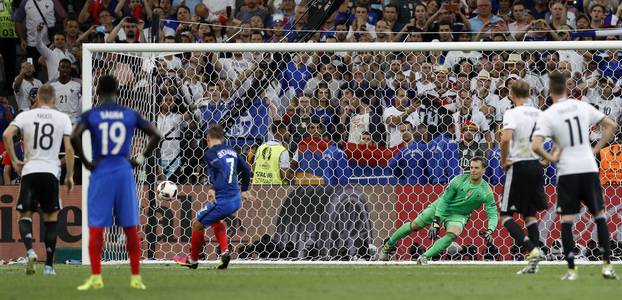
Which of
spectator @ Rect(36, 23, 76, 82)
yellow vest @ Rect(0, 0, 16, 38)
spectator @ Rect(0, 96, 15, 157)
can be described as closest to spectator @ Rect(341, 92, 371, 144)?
spectator @ Rect(36, 23, 76, 82)

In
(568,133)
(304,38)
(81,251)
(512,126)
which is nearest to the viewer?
(568,133)

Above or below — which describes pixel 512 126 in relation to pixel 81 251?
above

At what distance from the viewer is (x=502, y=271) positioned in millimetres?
15203

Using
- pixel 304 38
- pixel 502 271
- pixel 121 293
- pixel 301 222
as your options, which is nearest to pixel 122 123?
pixel 121 293

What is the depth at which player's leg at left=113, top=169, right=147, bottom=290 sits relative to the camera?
1162 centimetres

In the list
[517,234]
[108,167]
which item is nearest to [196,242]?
[517,234]

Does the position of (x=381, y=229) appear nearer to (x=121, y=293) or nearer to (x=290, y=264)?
(x=290, y=264)

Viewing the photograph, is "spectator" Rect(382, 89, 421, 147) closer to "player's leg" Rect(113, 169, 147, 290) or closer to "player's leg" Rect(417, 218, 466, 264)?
"player's leg" Rect(417, 218, 466, 264)

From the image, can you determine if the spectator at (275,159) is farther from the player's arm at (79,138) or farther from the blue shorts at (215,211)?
the player's arm at (79,138)

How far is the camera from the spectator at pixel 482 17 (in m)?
21.8

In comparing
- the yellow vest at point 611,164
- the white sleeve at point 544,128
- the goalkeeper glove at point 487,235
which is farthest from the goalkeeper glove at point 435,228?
the white sleeve at point 544,128

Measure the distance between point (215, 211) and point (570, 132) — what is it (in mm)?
4631

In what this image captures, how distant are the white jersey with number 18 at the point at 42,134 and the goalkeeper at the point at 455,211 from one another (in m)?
5.05

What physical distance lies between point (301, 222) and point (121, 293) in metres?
6.97
